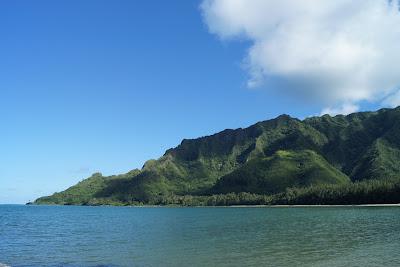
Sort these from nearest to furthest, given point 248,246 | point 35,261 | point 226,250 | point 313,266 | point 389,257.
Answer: point 313,266
point 389,257
point 35,261
point 226,250
point 248,246

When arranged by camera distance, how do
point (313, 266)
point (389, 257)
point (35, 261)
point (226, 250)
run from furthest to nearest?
point (226, 250) < point (35, 261) < point (389, 257) < point (313, 266)

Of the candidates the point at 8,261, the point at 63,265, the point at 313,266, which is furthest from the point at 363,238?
the point at 8,261

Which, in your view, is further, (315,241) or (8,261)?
(315,241)

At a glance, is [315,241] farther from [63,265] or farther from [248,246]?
[63,265]

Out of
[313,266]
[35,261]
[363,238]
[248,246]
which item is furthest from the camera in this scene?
[363,238]

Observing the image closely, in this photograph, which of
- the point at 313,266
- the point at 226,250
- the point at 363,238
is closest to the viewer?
the point at 313,266

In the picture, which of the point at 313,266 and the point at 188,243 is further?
the point at 188,243

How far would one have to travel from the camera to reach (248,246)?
7031cm

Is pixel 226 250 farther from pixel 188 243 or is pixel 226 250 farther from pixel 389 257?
pixel 389 257

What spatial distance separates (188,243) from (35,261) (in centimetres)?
2738

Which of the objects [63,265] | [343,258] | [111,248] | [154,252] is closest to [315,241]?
[343,258]

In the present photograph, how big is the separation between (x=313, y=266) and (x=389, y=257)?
10461mm

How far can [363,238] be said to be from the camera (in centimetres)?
7638

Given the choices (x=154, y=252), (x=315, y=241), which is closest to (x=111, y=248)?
(x=154, y=252)
